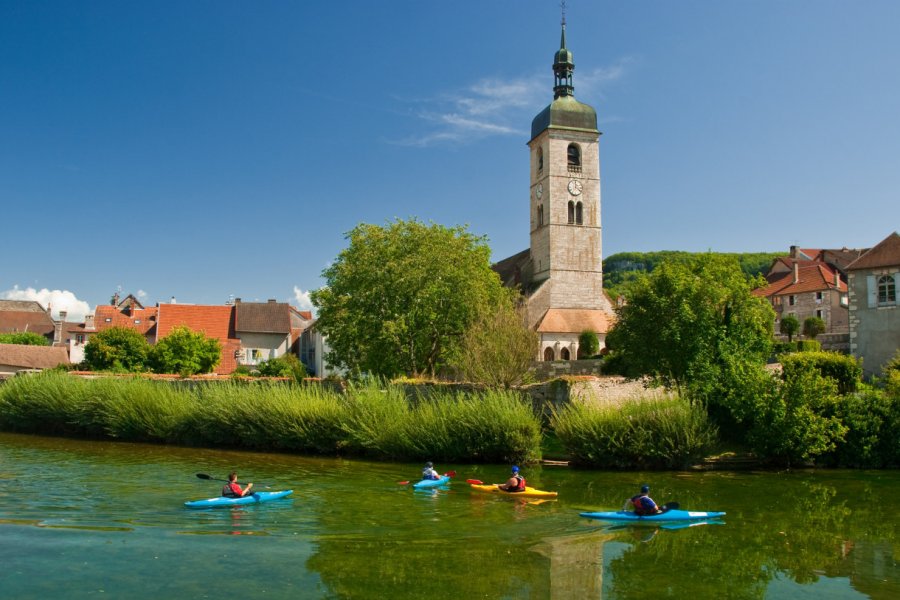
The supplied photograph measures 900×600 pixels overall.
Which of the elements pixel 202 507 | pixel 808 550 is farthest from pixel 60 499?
pixel 808 550

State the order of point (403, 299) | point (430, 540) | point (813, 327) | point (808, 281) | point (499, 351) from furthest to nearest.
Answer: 1. point (808, 281)
2. point (813, 327)
3. point (403, 299)
4. point (499, 351)
5. point (430, 540)

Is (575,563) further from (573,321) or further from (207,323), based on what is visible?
(207,323)

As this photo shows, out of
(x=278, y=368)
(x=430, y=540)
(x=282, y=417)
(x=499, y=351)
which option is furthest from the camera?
(x=278, y=368)

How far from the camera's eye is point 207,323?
62219 mm

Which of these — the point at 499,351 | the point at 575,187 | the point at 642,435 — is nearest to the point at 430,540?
the point at 642,435

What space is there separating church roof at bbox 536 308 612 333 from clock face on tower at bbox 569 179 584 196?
29.1 feet

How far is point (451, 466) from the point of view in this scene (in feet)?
79.6

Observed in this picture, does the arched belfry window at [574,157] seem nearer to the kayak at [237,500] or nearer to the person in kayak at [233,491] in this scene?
the kayak at [237,500]

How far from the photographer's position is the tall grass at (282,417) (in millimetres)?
24641

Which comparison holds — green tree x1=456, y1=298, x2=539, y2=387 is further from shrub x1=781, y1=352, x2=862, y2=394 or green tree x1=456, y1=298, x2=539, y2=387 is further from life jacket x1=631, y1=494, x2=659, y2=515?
life jacket x1=631, y1=494, x2=659, y2=515

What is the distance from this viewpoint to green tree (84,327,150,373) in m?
49.3

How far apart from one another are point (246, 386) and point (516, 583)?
2158 cm

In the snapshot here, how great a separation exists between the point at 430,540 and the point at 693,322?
1686cm

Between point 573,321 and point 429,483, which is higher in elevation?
point 573,321
